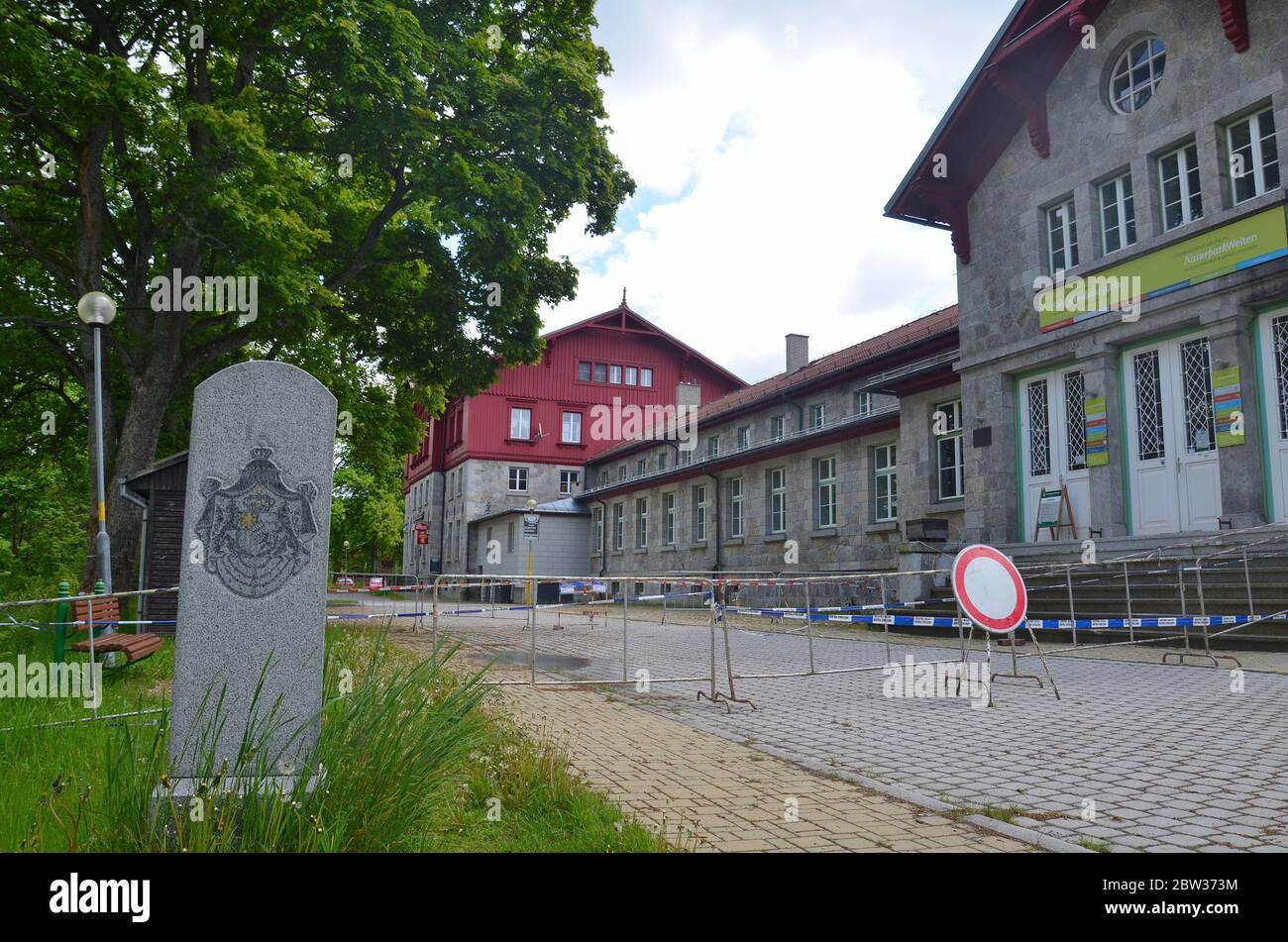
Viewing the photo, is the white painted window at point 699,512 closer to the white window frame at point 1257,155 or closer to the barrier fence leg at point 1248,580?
the white window frame at point 1257,155

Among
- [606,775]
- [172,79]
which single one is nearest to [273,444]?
[606,775]

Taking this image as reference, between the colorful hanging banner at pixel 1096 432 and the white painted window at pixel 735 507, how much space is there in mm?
14831

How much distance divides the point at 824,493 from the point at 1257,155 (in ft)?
45.6

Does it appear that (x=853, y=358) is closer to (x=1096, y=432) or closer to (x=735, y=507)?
(x=735, y=507)

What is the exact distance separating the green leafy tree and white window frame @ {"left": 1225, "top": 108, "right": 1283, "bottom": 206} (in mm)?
10970

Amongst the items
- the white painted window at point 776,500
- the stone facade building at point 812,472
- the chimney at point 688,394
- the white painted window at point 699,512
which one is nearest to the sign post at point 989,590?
the stone facade building at point 812,472

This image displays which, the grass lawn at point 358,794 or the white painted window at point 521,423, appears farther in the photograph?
the white painted window at point 521,423

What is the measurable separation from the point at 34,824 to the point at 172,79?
1337 centimetres

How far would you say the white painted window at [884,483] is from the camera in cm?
2306

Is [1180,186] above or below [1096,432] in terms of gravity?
above

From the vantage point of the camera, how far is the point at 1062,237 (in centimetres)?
1744

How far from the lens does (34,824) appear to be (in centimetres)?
359

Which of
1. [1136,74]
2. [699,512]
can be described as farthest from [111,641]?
[699,512]
